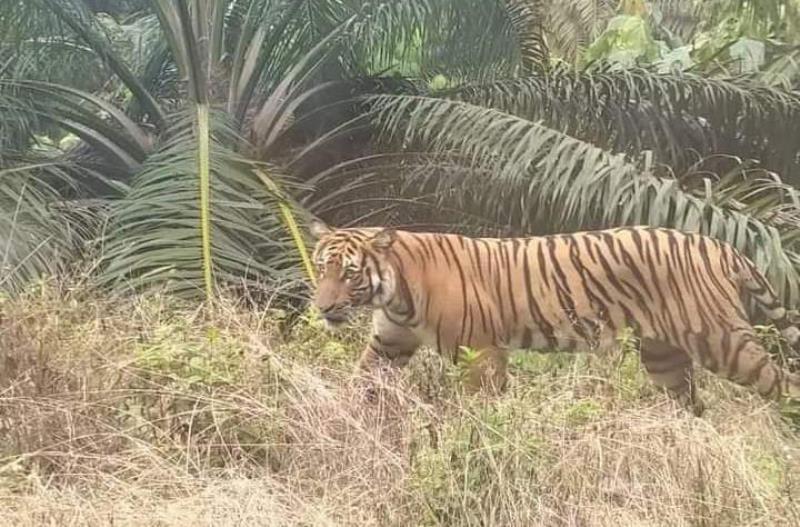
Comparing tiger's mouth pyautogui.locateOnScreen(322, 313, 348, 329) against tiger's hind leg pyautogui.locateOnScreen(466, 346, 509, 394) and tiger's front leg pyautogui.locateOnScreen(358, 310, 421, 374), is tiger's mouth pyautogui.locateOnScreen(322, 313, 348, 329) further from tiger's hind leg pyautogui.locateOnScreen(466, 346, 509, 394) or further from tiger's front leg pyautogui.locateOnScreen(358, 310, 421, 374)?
tiger's hind leg pyautogui.locateOnScreen(466, 346, 509, 394)

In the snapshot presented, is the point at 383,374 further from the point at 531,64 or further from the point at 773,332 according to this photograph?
the point at 531,64

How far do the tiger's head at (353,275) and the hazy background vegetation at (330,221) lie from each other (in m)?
0.24

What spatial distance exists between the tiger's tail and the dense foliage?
1.67 ft

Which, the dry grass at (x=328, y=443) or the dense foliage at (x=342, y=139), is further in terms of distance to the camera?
the dense foliage at (x=342, y=139)

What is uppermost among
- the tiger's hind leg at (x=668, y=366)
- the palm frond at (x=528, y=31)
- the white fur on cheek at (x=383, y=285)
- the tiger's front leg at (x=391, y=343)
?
the palm frond at (x=528, y=31)

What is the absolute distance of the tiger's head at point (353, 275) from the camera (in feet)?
18.5

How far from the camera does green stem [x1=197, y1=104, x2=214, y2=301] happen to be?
254 inches

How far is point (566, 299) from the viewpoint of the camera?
590cm

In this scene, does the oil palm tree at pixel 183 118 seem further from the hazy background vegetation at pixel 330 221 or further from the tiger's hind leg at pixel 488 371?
the tiger's hind leg at pixel 488 371

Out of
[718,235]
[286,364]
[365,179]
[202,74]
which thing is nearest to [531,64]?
[365,179]

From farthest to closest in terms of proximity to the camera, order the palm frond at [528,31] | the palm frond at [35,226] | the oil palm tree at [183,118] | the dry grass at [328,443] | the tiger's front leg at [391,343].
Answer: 1. the palm frond at [528,31]
2. the oil palm tree at [183,118]
3. the palm frond at [35,226]
4. the tiger's front leg at [391,343]
5. the dry grass at [328,443]

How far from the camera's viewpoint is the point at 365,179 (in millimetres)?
8164

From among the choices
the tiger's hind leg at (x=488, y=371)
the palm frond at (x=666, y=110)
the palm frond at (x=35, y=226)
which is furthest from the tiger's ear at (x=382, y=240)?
the palm frond at (x=666, y=110)

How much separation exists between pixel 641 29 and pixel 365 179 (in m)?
4.43
